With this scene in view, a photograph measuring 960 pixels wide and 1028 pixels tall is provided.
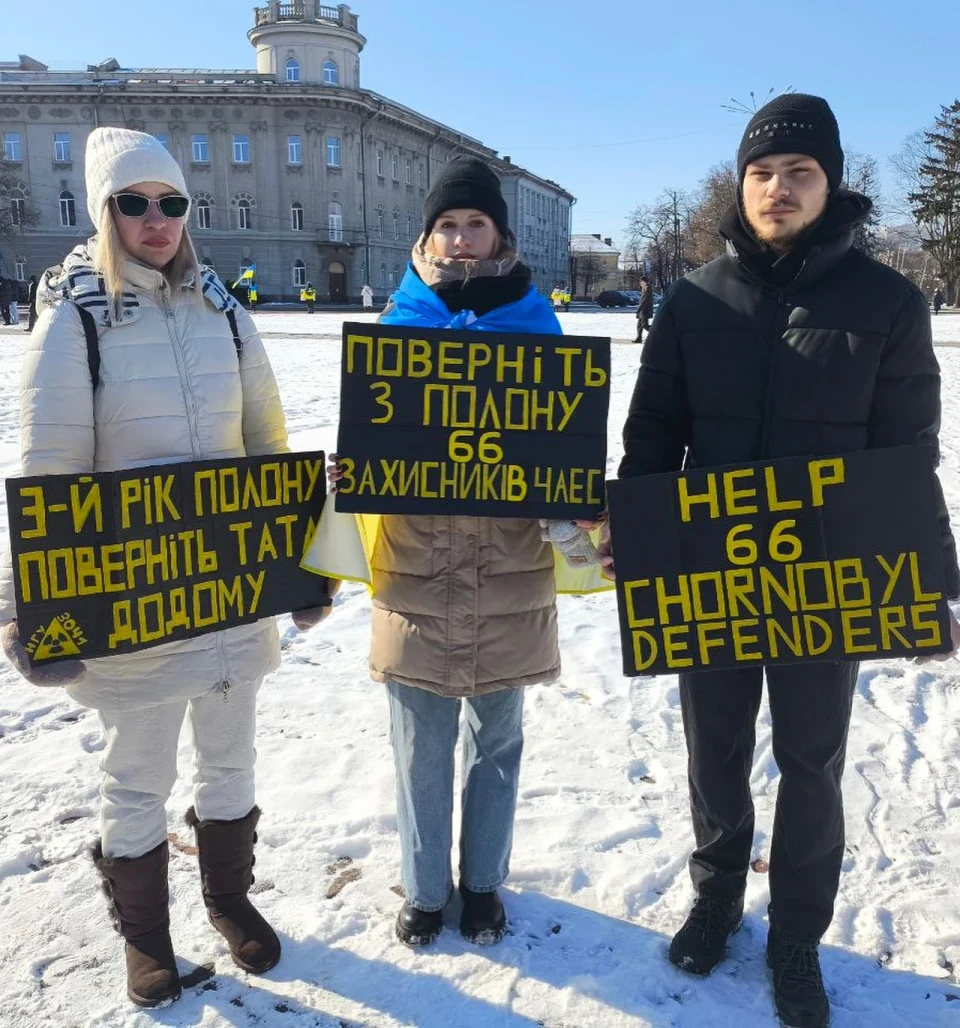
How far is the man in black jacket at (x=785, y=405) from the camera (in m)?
2.20

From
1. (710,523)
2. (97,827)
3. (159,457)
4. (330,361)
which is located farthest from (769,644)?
(330,361)

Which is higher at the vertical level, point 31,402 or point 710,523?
point 31,402

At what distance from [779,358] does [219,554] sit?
66.5 inches

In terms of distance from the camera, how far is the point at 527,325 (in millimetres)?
2510


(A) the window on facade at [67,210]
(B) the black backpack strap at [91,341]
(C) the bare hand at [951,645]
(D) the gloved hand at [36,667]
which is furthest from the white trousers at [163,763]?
(A) the window on facade at [67,210]

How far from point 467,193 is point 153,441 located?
44.9 inches

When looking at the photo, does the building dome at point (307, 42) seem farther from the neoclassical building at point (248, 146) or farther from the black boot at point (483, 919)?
the black boot at point (483, 919)

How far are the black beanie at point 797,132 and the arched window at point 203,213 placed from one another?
59.3 metres

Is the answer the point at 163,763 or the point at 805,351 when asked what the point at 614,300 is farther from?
the point at 163,763

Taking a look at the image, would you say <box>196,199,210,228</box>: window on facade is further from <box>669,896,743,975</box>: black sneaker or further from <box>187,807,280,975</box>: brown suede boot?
<box>669,896,743,975</box>: black sneaker

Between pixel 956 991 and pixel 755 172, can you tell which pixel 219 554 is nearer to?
pixel 755 172

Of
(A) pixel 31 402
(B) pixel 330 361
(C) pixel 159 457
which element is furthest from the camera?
(B) pixel 330 361

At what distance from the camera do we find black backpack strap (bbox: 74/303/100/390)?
2223 mm

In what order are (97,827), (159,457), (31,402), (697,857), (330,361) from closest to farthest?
(31,402) < (159,457) < (697,857) < (97,827) < (330,361)
